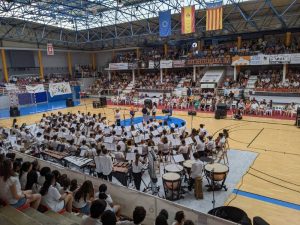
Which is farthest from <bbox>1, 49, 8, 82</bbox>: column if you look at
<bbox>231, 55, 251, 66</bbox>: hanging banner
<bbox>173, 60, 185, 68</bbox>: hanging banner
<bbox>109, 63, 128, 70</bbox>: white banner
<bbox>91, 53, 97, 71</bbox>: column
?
<bbox>231, 55, 251, 66</bbox>: hanging banner

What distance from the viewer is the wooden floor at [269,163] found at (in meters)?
7.66

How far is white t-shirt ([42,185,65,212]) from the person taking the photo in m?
5.58

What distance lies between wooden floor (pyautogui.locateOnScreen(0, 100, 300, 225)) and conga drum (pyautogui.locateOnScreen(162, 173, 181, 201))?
5.77 feet

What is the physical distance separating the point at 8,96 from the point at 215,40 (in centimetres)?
2905

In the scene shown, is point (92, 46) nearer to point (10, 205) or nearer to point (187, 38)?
point (187, 38)

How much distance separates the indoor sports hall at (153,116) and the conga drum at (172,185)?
0.17ft

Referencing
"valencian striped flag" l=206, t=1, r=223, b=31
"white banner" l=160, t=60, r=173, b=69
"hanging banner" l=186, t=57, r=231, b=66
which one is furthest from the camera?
"white banner" l=160, t=60, r=173, b=69

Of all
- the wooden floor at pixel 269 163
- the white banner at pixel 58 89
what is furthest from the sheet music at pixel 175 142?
the white banner at pixel 58 89

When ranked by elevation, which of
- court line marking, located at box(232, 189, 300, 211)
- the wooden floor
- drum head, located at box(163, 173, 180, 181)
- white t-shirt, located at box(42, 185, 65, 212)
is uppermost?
white t-shirt, located at box(42, 185, 65, 212)

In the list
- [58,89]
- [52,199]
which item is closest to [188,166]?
[52,199]

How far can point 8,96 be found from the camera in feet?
109

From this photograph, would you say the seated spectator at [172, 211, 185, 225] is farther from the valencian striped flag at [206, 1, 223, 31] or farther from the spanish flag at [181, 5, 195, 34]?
the valencian striped flag at [206, 1, 223, 31]

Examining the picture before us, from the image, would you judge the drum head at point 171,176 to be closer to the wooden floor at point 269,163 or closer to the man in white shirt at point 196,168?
the man in white shirt at point 196,168

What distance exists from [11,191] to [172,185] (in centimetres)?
455
